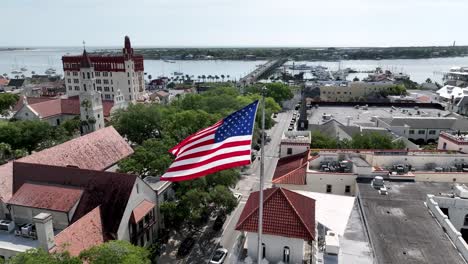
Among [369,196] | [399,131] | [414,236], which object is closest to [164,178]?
[414,236]

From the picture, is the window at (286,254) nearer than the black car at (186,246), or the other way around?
the window at (286,254)

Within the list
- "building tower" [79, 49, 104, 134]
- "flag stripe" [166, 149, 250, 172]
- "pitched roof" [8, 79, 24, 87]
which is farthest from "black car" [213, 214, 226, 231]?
"pitched roof" [8, 79, 24, 87]

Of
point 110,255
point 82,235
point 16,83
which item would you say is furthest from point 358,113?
point 16,83

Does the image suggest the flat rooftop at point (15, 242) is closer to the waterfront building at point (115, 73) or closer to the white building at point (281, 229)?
the white building at point (281, 229)

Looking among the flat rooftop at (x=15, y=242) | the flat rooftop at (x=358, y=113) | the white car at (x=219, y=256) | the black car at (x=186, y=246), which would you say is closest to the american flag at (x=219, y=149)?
the white car at (x=219, y=256)

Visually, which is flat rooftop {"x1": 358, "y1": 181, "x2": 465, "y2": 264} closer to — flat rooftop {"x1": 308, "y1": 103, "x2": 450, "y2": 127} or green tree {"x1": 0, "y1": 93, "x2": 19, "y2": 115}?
flat rooftop {"x1": 308, "y1": 103, "x2": 450, "y2": 127}

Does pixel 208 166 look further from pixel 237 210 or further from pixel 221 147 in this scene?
pixel 237 210

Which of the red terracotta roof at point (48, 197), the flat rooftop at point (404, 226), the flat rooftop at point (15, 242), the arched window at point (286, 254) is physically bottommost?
the flat rooftop at point (15, 242)

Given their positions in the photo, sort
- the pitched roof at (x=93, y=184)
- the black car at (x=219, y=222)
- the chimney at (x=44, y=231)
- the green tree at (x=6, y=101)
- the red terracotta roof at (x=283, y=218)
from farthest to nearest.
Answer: the green tree at (x=6, y=101) < the black car at (x=219, y=222) < the pitched roof at (x=93, y=184) < the chimney at (x=44, y=231) < the red terracotta roof at (x=283, y=218)

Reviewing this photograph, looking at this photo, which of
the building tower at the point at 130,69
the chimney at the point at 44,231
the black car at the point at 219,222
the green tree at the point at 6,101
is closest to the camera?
the chimney at the point at 44,231
